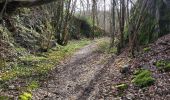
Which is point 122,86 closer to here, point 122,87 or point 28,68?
point 122,87

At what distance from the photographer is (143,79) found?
11.2 meters

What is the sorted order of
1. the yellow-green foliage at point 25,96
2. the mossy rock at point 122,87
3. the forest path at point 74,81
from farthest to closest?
the mossy rock at point 122,87 → the forest path at point 74,81 → the yellow-green foliage at point 25,96

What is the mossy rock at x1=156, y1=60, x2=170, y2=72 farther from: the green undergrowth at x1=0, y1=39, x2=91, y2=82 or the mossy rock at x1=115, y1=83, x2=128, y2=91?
the green undergrowth at x1=0, y1=39, x2=91, y2=82

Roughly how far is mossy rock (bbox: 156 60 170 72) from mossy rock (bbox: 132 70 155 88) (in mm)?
616

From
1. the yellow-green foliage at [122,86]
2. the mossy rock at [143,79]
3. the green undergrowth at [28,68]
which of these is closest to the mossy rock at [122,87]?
the yellow-green foliage at [122,86]

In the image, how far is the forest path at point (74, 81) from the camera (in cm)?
1073

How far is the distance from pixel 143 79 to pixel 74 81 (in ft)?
10.6

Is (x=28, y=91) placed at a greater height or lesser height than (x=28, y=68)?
lesser

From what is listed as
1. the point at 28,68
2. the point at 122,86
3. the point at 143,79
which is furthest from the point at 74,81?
the point at 143,79

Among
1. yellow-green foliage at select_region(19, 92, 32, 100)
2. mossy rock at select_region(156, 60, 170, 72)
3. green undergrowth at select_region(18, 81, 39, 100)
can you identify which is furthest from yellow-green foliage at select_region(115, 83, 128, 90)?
yellow-green foliage at select_region(19, 92, 32, 100)

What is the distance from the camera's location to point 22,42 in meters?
19.0

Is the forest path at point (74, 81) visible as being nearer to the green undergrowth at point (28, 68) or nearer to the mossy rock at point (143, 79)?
the green undergrowth at point (28, 68)

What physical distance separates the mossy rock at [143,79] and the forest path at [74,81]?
59.4 inches

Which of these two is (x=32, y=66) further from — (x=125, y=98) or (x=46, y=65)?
(x=125, y=98)
